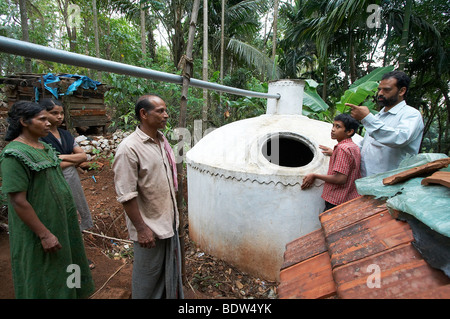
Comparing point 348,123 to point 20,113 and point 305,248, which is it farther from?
point 20,113

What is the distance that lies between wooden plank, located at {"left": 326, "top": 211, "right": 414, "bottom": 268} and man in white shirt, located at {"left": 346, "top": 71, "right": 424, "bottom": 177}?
3.80ft

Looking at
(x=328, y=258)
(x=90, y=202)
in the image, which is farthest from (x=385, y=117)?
(x=90, y=202)

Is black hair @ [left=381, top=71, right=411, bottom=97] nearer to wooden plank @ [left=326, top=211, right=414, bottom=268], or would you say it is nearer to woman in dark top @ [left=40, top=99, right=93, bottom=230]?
wooden plank @ [left=326, top=211, right=414, bottom=268]

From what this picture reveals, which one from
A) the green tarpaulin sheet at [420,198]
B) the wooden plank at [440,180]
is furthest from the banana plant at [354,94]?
the wooden plank at [440,180]

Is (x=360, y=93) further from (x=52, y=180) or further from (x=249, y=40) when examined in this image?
(x=249, y=40)

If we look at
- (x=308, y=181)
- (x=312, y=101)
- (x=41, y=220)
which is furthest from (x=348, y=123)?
(x=312, y=101)

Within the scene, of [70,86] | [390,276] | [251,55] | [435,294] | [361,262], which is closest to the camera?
[435,294]

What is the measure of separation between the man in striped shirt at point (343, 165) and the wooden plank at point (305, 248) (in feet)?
3.82

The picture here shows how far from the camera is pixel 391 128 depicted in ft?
7.02

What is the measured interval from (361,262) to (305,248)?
0.46m

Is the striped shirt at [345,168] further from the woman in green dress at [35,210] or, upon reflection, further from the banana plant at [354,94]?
the banana plant at [354,94]

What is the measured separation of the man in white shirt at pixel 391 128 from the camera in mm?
2166

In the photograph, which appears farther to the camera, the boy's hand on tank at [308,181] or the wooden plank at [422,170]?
the boy's hand on tank at [308,181]
